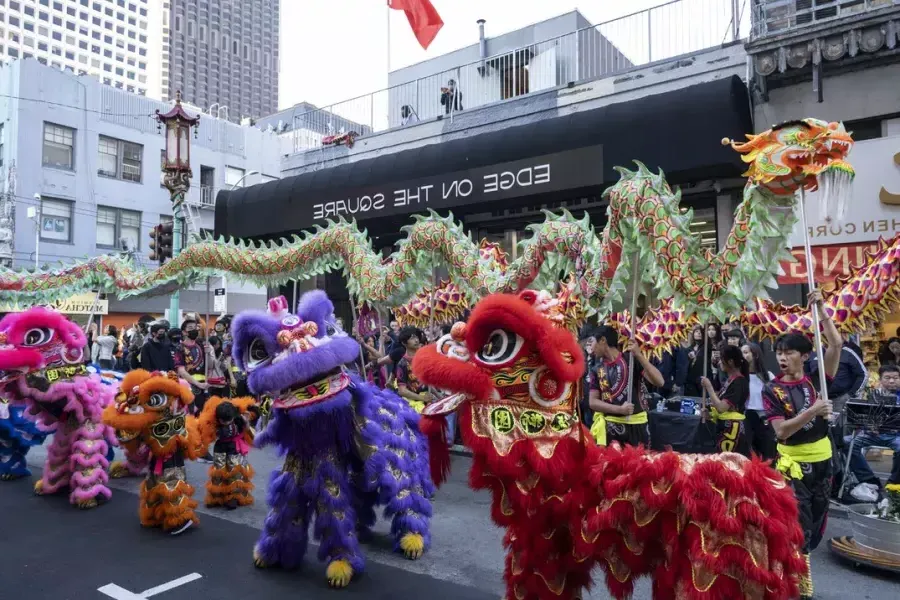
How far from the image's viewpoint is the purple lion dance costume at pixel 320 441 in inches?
141

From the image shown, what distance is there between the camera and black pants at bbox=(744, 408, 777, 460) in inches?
203

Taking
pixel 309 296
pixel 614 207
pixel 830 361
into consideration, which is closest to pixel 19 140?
pixel 309 296

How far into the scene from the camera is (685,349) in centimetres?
770

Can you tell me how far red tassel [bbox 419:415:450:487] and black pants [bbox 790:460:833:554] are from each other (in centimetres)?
207

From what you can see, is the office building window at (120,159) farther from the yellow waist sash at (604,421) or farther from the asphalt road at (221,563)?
the yellow waist sash at (604,421)

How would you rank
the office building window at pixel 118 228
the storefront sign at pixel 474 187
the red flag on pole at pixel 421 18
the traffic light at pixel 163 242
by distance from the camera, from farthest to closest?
1. the office building window at pixel 118 228
2. the red flag on pole at pixel 421 18
3. the traffic light at pixel 163 242
4. the storefront sign at pixel 474 187

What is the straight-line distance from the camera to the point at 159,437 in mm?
4703

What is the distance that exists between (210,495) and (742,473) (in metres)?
4.57

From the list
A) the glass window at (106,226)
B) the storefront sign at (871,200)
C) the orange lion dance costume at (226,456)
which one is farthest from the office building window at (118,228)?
the storefront sign at (871,200)

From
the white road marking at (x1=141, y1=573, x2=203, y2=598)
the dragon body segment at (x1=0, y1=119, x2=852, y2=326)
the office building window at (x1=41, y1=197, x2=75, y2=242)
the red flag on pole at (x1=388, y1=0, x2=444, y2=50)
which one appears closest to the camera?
the dragon body segment at (x1=0, y1=119, x2=852, y2=326)

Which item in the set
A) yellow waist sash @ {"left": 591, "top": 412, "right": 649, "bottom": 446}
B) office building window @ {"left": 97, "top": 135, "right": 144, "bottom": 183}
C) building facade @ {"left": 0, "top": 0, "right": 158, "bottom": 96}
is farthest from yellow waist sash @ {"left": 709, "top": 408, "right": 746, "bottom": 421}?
building facade @ {"left": 0, "top": 0, "right": 158, "bottom": 96}

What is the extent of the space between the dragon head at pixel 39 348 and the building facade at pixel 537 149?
8.84 feet

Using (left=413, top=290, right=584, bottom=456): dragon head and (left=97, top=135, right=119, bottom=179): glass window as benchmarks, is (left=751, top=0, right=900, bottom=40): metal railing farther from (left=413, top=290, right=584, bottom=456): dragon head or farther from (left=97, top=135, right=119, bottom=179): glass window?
(left=97, top=135, right=119, bottom=179): glass window

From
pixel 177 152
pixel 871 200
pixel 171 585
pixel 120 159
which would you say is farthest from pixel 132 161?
pixel 871 200
